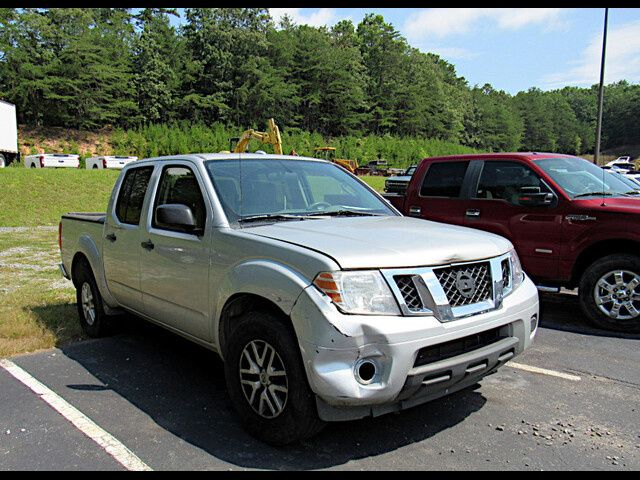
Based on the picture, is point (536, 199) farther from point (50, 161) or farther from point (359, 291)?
point (50, 161)

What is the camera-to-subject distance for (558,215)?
6172mm

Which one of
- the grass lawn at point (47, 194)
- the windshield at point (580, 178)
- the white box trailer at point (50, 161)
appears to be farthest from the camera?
the white box trailer at point (50, 161)

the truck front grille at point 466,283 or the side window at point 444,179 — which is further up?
the side window at point 444,179

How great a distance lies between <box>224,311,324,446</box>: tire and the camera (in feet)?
9.89

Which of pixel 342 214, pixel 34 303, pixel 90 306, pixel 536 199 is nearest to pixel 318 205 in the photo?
pixel 342 214

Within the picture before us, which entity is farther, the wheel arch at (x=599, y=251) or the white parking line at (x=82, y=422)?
the wheel arch at (x=599, y=251)

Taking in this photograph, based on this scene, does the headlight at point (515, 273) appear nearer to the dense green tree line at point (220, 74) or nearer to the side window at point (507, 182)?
the side window at point (507, 182)

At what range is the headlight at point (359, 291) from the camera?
290cm

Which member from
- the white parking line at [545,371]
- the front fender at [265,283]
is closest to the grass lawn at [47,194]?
the front fender at [265,283]

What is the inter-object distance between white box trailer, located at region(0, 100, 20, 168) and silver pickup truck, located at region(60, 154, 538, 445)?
31413 mm

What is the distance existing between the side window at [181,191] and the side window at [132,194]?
286 mm

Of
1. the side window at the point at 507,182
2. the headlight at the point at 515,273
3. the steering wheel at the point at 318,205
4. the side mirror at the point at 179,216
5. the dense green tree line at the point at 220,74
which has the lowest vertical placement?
the headlight at the point at 515,273

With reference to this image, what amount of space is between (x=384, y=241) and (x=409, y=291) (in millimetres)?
396

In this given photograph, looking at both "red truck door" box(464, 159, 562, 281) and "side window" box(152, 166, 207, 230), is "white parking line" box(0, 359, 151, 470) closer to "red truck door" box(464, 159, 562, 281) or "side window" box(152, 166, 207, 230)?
"side window" box(152, 166, 207, 230)
